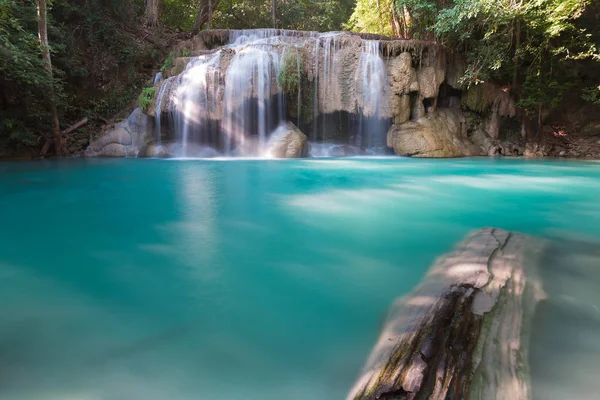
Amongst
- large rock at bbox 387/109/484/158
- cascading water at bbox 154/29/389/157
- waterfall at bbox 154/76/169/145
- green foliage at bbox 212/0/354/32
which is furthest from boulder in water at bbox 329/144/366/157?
green foliage at bbox 212/0/354/32

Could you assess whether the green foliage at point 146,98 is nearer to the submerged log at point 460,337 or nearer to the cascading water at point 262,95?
the cascading water at point 262,95

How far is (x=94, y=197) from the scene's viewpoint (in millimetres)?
5254

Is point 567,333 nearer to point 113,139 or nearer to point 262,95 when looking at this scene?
point 262,95

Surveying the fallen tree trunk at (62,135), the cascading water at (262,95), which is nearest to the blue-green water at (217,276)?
the fallen tree trunk at (62,135)

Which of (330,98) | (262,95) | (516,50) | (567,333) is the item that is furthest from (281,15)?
(567,333)

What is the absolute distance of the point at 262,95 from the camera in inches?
484

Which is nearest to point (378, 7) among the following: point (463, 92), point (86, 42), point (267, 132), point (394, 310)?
point (463, 92)

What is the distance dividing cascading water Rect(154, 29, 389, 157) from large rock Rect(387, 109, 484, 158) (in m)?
0.96

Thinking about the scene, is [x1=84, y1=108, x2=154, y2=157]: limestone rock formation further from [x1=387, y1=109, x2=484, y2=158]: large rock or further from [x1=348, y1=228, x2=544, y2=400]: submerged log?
[x1=348, y1=228, x2=544, y2=400]: submerged log

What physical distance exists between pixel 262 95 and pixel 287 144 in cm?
204

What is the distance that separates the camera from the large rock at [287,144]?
11.7 metres

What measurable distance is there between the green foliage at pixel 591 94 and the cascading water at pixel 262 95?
6.76m

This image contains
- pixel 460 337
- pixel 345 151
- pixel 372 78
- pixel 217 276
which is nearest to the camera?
pixel 460 337

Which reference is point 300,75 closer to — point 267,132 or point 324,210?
point 267,132
